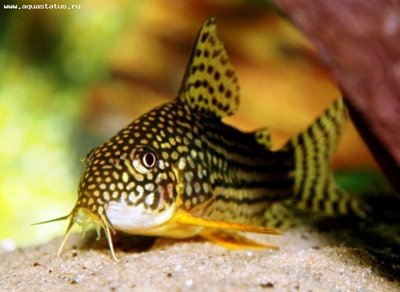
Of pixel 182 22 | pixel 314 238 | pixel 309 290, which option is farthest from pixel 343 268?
pixel 182 22

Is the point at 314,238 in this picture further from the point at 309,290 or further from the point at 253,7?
the point at 253,7

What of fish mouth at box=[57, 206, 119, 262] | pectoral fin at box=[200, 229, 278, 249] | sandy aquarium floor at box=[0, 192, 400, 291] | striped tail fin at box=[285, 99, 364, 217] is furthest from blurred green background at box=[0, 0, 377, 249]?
fish mouth at box=[57, 206, 119, 262]

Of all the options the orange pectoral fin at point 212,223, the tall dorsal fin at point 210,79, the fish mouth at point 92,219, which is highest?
the tall dorsal fin at point 210,79

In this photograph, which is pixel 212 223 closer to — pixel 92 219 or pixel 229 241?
pixel 229 241

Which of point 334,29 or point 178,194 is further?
point 178,194

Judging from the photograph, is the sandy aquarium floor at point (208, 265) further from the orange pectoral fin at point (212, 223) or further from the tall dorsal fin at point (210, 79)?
the tall dorsal fin at point (210, 79)

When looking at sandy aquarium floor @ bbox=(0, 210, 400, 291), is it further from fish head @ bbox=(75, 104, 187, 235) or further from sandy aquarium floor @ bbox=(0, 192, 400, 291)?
fish head @ bbox=(75, 104, 187, 235)

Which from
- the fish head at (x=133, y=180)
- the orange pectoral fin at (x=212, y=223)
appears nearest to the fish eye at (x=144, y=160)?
the fish head at (x=133, y=180)
